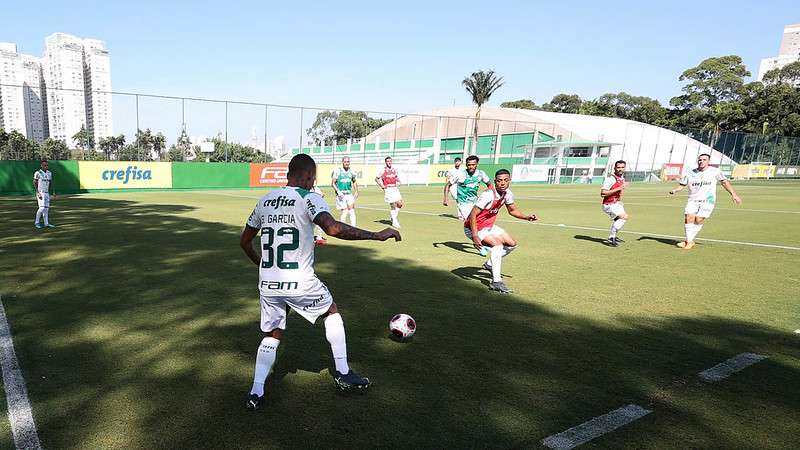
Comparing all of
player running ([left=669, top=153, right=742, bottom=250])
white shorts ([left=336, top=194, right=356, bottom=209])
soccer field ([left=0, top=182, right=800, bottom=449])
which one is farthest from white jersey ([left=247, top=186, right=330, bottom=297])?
player running ([left=669, top=153, right=742, bottom=250])

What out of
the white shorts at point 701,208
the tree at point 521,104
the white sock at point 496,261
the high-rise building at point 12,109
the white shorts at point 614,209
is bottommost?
the white sock at point 496,261

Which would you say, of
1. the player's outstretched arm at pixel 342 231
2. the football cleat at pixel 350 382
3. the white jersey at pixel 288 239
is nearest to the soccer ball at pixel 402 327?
the football cleat at pixel 350 382

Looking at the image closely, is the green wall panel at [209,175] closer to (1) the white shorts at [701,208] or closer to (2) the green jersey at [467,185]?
(2) the green jersey at [467,185]

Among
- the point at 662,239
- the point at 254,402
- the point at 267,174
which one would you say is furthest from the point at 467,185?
the point at 267,174

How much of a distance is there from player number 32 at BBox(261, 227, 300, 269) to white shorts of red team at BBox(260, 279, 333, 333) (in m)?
0.26

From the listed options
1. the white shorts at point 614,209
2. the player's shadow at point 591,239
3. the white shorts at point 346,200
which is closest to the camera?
the white shorts at point 614,209

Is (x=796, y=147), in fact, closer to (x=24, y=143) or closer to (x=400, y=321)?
(x=400, y=321)

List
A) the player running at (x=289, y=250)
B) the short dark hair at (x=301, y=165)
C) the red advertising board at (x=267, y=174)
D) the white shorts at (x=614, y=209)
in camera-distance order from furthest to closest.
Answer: the red advertising board at (x=267, y=174), the white shorts at (x=614, y=209), the short dark hair at (x=301, y=165), the player running at (x=289, y=250)

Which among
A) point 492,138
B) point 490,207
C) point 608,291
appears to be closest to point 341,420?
point 490,207

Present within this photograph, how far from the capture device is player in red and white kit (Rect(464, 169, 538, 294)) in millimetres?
7430

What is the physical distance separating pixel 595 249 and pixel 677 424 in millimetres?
8192

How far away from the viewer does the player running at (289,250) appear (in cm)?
361

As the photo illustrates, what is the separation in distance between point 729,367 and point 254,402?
4.73 meters

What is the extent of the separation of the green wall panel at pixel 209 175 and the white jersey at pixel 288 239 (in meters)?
29.5
